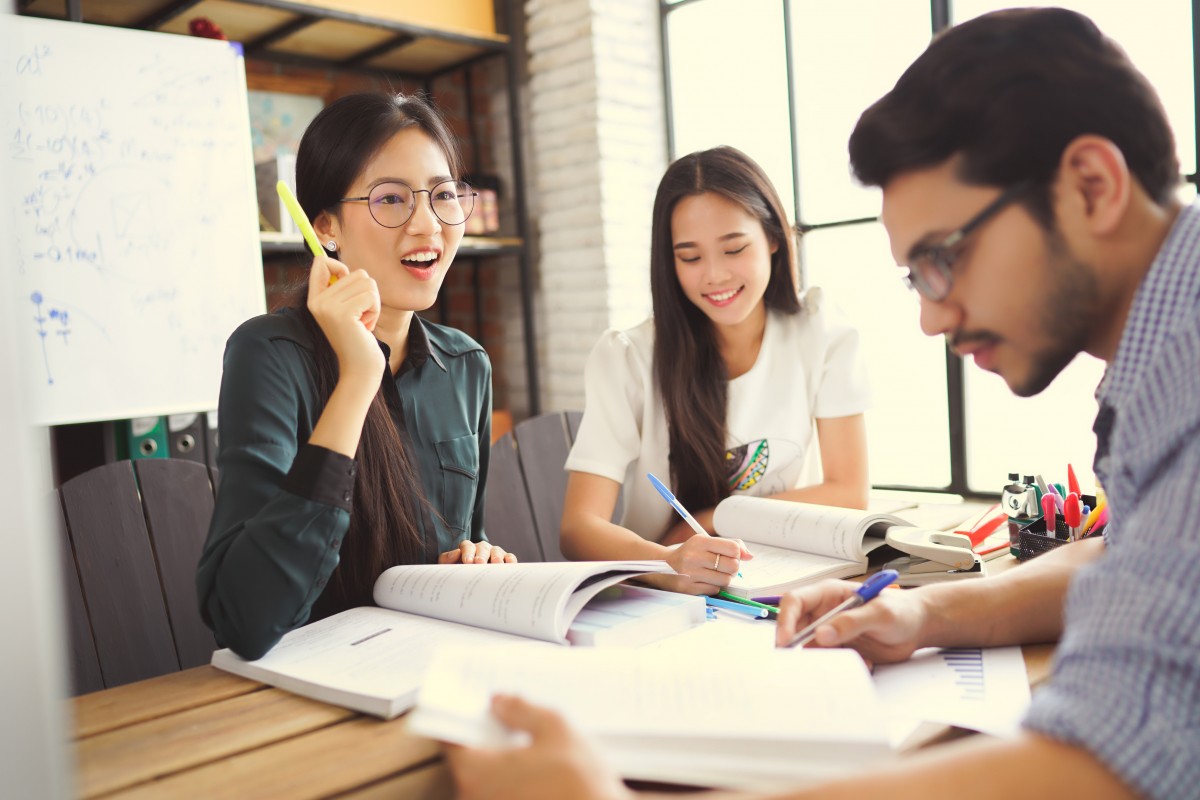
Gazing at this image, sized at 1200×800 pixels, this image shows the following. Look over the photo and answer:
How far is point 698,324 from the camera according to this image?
2.08 m

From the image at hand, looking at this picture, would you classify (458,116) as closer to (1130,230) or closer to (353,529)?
(353,529)

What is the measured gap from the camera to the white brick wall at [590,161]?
356 centimetres

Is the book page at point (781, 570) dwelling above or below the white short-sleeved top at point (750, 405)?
below

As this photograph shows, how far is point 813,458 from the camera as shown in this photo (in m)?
2.14

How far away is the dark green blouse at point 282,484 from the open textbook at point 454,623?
0.05 metres

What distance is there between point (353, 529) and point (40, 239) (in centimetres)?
175

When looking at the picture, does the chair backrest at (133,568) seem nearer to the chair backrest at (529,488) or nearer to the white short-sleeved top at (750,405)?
the chair backrest at (529,488)

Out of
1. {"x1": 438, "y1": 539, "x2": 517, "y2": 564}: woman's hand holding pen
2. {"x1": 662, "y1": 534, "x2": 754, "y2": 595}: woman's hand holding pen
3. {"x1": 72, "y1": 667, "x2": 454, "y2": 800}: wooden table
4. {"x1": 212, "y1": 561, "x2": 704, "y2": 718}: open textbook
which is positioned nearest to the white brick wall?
{"x1": 438, "y1": 539, "x2": 517, "y2": 564}: woman's hand holding pen

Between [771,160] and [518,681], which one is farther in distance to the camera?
[771,160]

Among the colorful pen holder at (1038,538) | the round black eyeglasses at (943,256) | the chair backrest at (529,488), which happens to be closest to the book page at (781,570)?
the colorful pen holder at (1038,538)

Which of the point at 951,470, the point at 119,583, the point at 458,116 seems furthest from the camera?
the point at 458,116

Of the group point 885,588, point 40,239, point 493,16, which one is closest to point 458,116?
point 493,16

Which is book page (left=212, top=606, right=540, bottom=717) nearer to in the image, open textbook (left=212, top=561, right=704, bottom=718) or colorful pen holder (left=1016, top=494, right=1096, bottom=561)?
open textbook (left=212, top=561, right=704, bottom=718)

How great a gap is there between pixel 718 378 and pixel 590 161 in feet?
5.99
